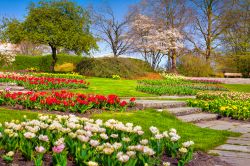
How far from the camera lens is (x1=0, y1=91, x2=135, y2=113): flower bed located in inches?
309

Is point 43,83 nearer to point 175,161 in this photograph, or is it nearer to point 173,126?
point 173,126

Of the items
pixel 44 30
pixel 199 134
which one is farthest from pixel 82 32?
pixel 199 134

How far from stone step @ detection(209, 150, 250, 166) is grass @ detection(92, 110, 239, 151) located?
28 centimetres

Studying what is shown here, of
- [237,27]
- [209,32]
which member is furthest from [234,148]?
[237,27]

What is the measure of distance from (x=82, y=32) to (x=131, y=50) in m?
14.2

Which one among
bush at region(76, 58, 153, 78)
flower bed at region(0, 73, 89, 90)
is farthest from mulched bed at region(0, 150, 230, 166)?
bush at region(76, 58, 153, 78)

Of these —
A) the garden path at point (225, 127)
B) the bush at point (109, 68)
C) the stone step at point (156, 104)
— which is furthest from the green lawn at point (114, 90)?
the bush at point (109, 68)

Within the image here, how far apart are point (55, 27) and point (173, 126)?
21678 mm

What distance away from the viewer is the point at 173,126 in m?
7.16

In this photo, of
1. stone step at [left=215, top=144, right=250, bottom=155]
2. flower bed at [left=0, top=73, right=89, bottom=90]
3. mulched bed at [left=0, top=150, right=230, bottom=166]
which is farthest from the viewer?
flower bed at [left=0, top=73, right=89, bottom=90]

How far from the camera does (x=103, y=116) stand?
7461mm

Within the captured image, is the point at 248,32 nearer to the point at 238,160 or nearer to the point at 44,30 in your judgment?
the point at 44,30

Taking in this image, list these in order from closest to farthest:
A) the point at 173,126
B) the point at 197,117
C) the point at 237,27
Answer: the point at 173,126, the point at 197,117, the point at 237,27

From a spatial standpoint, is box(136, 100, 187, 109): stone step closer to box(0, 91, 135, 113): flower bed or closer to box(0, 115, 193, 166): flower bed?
box(0, 91, 135, 113): flower bed
